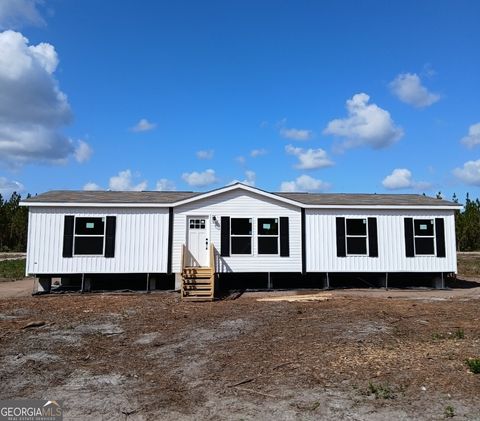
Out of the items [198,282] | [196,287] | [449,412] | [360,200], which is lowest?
[449,412]

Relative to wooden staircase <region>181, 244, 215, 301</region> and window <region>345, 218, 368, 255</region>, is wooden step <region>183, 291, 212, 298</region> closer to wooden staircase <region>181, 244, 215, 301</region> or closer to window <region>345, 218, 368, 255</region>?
wooden staircase <region>181, 244, 215, 301</region>

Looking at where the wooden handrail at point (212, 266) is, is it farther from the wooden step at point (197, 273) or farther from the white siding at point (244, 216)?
the white siding at point (244, 216)

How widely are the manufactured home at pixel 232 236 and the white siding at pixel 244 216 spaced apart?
0.12ft

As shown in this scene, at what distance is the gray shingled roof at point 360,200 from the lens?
57.4 ft

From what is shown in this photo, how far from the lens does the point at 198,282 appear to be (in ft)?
50.5

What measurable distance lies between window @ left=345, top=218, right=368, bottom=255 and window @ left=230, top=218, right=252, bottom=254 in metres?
3.76

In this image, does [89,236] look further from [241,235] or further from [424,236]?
[424,236]

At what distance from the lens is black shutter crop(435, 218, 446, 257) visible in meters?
17.5

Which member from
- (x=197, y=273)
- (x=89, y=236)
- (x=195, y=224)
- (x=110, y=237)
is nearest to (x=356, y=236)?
(x=195, y=224)

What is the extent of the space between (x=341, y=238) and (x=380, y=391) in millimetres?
11883

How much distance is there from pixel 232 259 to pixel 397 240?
640cm

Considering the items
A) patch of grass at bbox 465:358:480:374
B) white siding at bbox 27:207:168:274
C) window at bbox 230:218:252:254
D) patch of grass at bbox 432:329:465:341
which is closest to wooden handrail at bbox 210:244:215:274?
window at bbox 230:218:252:254

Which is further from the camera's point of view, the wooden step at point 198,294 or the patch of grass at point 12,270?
the patch of grass at point 12,270

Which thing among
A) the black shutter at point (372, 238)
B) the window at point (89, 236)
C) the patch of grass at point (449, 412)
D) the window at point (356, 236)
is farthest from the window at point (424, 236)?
the patch of grass at point (449, 412)
